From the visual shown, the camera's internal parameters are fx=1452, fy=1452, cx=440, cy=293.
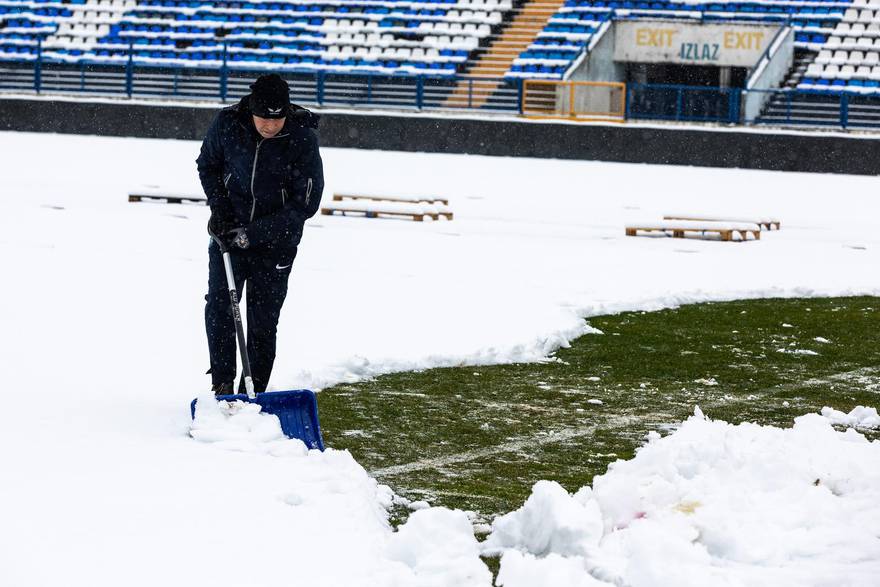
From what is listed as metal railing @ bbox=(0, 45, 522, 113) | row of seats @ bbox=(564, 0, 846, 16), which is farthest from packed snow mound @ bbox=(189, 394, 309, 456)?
row of seats @ bbox=(564, 0, 846, 16)

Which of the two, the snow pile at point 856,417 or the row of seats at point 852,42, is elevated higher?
the row of seats at point 852,42

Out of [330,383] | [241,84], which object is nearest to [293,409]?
[330,383]

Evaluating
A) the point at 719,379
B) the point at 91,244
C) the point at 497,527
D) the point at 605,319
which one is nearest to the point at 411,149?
the point at 91,244

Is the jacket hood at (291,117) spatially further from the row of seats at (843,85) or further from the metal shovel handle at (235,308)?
the row of seats at (843,85)

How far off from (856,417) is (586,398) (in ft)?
4.33

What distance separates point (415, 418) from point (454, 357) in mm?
→ 1489

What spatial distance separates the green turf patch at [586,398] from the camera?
580 centimetres

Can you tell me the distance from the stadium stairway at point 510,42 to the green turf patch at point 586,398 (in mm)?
21263

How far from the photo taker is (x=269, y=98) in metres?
5.85

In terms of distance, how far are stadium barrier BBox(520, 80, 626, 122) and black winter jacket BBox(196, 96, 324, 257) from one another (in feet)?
74.3

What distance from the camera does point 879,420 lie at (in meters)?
6.68

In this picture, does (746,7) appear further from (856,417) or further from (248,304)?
(248,304)

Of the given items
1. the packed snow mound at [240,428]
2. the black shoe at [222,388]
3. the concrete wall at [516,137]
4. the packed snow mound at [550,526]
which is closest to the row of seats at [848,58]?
the concrete wall at [516,137]

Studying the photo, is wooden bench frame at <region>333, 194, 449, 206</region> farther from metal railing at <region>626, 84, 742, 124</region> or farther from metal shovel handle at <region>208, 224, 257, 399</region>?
metal shovel handle at <region>208, 224, 257, 399</region>
